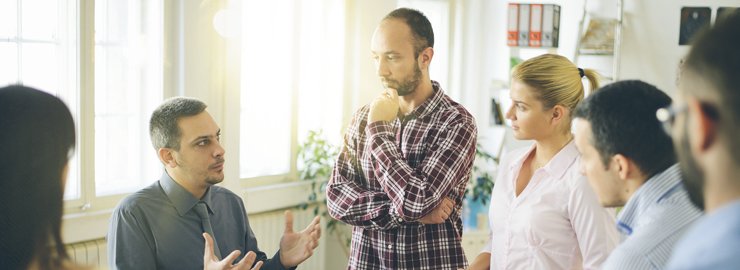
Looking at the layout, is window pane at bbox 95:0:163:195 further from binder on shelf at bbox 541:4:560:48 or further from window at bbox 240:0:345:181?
binder on shelf at bbox 541:4:560:48

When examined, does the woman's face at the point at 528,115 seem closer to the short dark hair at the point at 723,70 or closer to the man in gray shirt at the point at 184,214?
the man in gray shirt at the point at 184,214

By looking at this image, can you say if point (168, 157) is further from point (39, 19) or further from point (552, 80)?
point (552, 80)

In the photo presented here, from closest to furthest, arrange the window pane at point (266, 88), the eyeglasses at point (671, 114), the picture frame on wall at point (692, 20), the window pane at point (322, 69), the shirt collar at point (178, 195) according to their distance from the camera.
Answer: the eyeglasses at point (671, 114)
the shirt collar at point (178, 195)
the window pane at point (266, 88)
the window pane at point (322, 69)
the picture frame on wall at point (692, 20)

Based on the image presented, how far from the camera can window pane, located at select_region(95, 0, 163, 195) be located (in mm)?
3443

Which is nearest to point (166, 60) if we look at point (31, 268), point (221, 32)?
point (221, 32)

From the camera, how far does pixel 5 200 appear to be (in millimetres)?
1167

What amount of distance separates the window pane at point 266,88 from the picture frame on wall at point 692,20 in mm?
2549

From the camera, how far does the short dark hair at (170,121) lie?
97.9 inches

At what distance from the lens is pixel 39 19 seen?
3.16 m

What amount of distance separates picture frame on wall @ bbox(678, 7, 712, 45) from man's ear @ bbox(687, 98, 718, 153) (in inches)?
175

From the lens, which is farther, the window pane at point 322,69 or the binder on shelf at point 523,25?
the binder on shelf at point 523,25

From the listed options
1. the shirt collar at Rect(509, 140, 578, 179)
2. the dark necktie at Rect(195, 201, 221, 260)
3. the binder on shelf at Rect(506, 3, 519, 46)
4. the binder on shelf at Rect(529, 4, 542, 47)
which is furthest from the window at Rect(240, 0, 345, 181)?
the shirt collar at Rect(509, 140, 578, 179)

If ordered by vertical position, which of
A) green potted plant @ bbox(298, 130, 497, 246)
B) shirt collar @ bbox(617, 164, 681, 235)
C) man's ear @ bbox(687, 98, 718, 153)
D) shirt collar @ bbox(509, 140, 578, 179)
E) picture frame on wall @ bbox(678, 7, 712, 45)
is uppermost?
picture frame on wall @ bbox(678, 7, 712, 45)

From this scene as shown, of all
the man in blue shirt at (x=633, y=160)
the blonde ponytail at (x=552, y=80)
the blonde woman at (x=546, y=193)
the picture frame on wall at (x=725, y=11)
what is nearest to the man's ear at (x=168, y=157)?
the blonde woman at (x=546, y=193)
